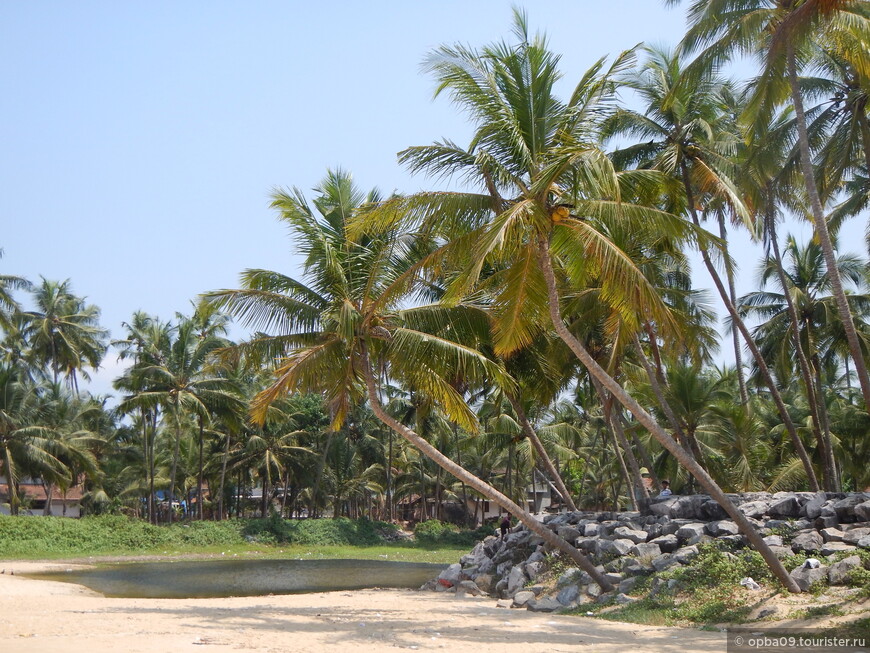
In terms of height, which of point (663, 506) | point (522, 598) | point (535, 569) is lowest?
point (522, 598)

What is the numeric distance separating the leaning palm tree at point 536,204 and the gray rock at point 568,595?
A: 141 inches

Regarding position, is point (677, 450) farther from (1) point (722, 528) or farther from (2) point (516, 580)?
(2) point (516, 580)

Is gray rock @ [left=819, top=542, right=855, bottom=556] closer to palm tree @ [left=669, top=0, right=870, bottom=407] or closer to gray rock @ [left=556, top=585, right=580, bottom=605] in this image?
palm tree @ [left=669, top=0, right=870, bottom=407]

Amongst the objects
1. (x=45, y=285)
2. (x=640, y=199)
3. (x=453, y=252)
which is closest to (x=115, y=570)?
(x=453, y=252)

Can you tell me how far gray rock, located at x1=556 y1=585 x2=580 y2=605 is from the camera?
14.1 metres

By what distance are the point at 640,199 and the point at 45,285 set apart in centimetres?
3806

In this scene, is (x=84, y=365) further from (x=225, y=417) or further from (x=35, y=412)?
(x=225, y=417)

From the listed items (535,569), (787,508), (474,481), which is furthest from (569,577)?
(787,508)

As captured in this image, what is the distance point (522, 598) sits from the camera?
14.9 meters

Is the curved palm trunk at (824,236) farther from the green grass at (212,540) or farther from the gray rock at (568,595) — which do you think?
the green grass at (212,540)

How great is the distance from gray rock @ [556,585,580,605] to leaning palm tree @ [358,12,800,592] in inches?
141

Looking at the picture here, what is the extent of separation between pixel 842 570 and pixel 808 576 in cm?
48

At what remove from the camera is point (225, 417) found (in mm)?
35844

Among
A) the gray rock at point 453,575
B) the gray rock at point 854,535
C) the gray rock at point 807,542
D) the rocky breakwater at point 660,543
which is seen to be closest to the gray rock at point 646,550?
the rocky breakwater at point 660,543
